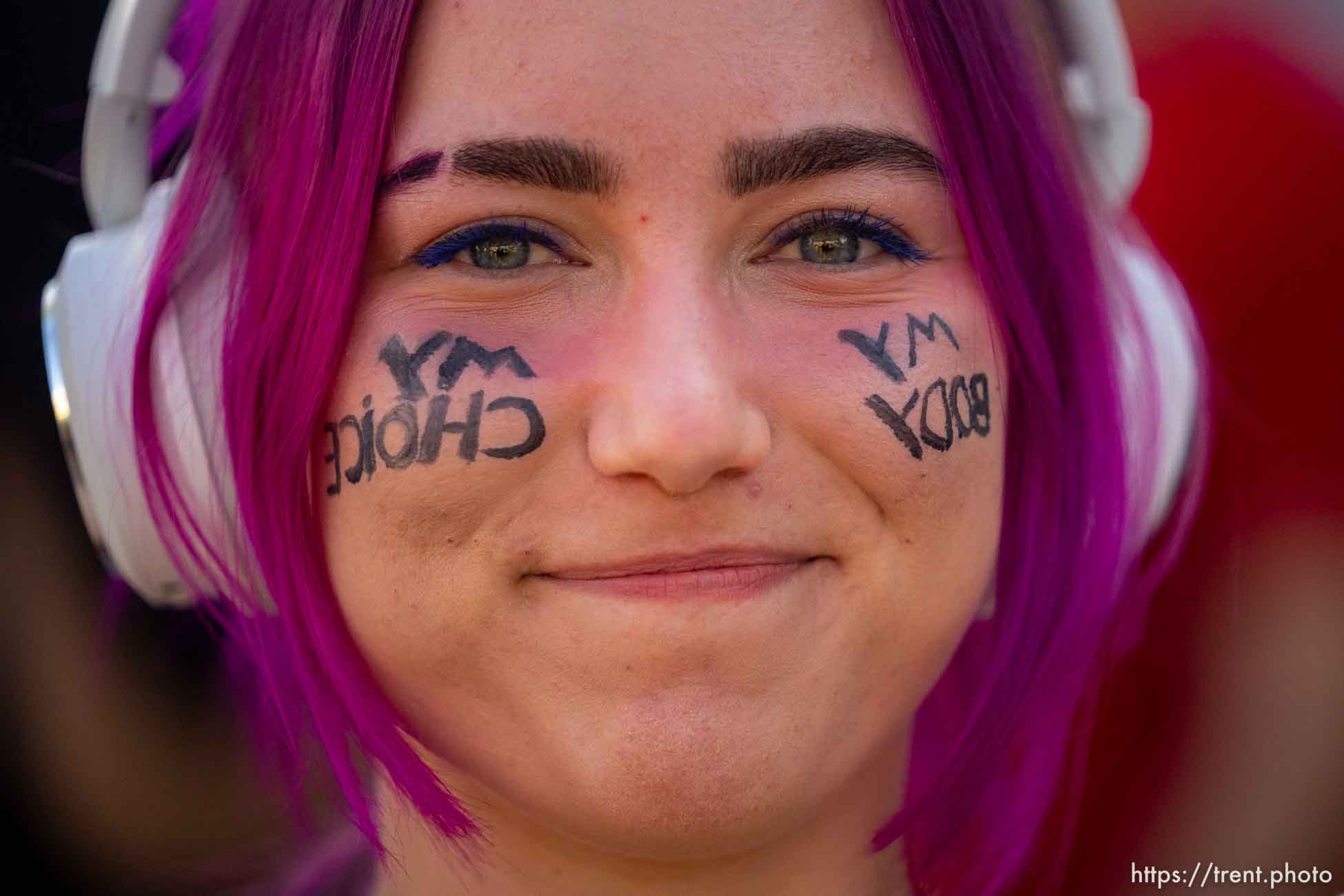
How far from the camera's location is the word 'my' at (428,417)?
3.16ft

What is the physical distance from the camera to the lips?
959mm

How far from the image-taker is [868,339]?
1.03 m

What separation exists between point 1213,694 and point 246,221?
1437 mm

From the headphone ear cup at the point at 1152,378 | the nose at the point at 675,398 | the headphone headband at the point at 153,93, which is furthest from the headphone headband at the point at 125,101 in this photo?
the headphone ear cup at the point at 1152,378

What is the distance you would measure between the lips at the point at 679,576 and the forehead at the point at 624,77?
0.29m

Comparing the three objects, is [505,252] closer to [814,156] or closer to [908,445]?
[814,156]

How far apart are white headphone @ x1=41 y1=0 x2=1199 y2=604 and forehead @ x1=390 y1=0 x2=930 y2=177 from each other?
282 mm

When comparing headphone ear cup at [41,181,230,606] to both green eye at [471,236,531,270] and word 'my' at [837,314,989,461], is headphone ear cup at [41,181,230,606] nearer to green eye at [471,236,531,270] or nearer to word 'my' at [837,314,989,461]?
green eye at [471,236,531,270]

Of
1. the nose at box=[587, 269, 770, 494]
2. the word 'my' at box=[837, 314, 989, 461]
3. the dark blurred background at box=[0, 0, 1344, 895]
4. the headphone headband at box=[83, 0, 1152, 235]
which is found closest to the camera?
the nose at box=[587, 269, 770, 494]

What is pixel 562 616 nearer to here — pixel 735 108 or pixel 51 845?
pixel 735 108

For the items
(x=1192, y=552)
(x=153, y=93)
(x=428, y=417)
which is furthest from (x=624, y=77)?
(x=1192, y=552)

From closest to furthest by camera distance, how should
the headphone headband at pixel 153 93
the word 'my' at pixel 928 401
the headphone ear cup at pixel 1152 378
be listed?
the word 'my' at pixel 928 401, the headphone headband at pixel 153 93, the headphone ear cup at pixel 1152 378

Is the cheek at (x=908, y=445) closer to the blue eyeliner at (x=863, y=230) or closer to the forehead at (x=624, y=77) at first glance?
the blue eyeliner at (x=863, y=230)

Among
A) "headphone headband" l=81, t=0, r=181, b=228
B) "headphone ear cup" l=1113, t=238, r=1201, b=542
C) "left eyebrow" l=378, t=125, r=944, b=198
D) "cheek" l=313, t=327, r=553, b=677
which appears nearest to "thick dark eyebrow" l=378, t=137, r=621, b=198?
"left eyebrow" l=378, t=125, r=944, b=198
